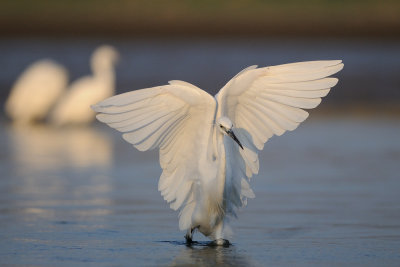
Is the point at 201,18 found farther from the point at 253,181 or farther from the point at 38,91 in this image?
the point at 253,181

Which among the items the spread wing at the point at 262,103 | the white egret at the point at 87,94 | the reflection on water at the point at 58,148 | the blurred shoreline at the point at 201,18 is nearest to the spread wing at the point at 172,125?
the spread wing at the point at 262,103

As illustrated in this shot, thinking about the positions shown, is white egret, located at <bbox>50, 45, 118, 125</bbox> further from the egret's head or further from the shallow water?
the egret's head

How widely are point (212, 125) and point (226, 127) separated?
1.47 feet

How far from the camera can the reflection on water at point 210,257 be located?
640 cm

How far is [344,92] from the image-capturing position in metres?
21.5

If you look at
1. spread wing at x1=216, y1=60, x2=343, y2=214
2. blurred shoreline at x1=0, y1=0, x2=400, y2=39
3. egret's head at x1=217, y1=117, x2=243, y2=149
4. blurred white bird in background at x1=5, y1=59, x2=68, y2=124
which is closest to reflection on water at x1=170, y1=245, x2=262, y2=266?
spread wing at x1=216, y1=60, x2=343, y2=214

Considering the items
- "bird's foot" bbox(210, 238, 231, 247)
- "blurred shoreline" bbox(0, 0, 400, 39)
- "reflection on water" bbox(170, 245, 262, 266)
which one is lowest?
"reflection on water" bbox(170, 245, 262, 266)

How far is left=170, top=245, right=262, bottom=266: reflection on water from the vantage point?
640cm

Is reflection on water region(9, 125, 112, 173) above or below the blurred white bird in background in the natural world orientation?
below

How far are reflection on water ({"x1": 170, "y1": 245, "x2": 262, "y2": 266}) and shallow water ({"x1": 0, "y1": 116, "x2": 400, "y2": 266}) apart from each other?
0.4 inches

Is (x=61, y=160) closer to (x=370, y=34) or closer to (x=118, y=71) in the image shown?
(x=118, y=71)

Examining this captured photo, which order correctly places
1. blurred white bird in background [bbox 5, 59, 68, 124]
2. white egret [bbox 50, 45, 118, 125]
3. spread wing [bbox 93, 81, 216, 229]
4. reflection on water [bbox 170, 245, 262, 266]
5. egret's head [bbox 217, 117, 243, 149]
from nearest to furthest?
reflection on water [bbox 170, 245, 262, 266] < egret's head [bbox 217, 117, 243, 149] < spread wing [bbox 93, 81, 216, 229] < white egret [bbox 50, 45, 118, 125] < blurred white bird in background [bbox 5, 59, 68, 124]

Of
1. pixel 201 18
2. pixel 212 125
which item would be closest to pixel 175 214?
pixel 212 125

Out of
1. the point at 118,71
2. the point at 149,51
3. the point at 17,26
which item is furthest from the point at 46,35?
the point at 118,71
